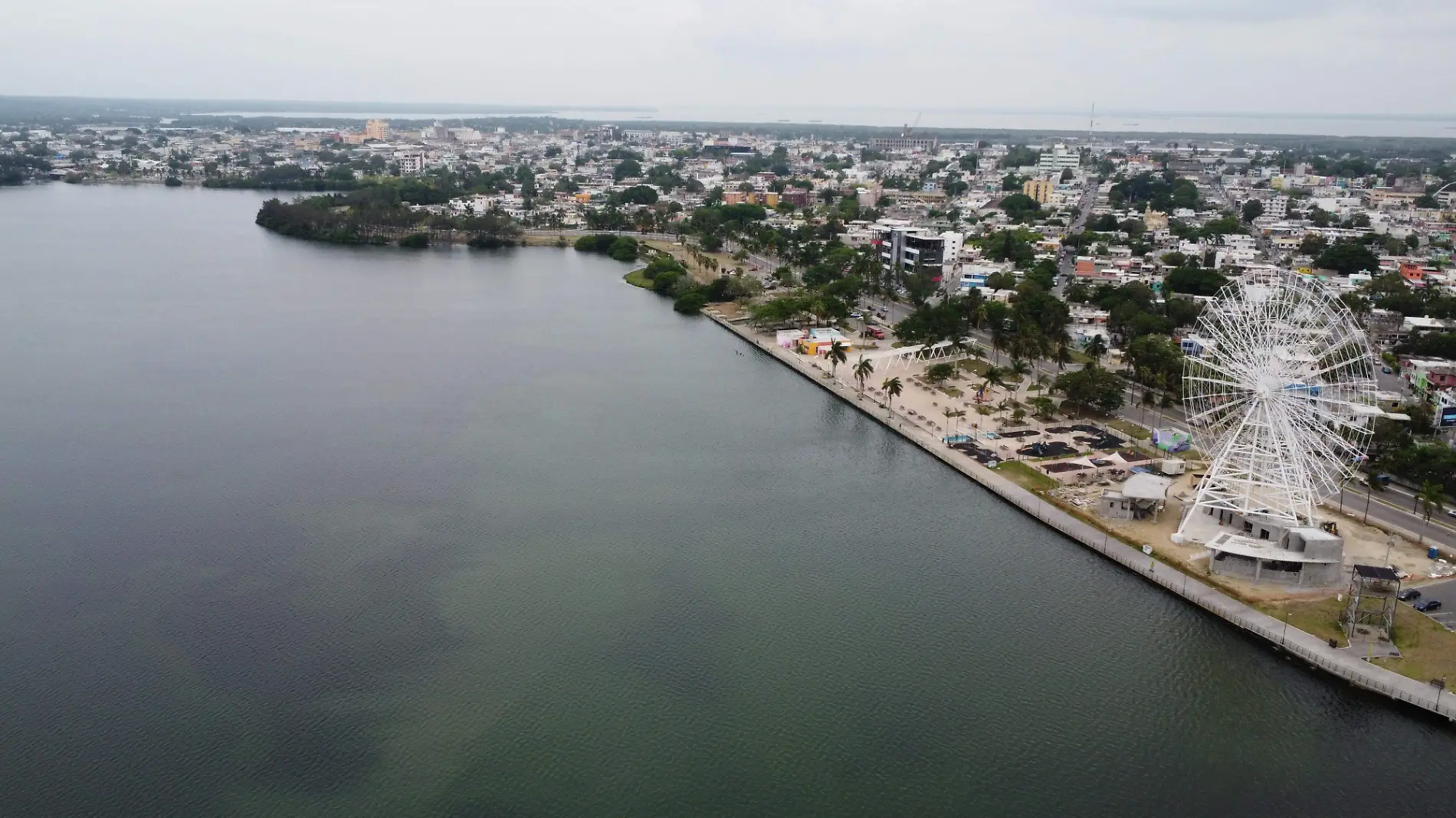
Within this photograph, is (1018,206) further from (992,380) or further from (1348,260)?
(992,380)

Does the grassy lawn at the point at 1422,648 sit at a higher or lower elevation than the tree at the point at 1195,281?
lower

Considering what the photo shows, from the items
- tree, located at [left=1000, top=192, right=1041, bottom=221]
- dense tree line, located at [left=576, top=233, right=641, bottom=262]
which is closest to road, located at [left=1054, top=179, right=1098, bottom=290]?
tree, located at [left=1000, top=192, right=1041, bottom=221]

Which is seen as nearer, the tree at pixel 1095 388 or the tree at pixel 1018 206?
the tree at pixel 1095 388

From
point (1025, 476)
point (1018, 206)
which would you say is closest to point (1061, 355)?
point (1025, 476)

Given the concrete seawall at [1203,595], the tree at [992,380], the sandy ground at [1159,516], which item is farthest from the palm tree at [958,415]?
the tree at [992,380]

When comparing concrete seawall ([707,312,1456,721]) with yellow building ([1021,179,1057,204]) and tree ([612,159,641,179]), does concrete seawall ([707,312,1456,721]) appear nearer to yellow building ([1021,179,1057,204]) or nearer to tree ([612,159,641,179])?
yellow building ([1021,179,1057,204])

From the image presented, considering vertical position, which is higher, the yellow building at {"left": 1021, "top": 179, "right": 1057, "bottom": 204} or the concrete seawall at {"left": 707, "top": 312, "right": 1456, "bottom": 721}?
the yellow building at {"left": 1021, "top": 179, "right": 1057, "bottom": 204}

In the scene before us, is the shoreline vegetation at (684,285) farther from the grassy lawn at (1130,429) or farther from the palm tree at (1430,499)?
the palm tree at (1430,499)

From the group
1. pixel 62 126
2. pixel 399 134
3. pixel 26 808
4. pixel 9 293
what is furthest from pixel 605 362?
pixel 62 126
